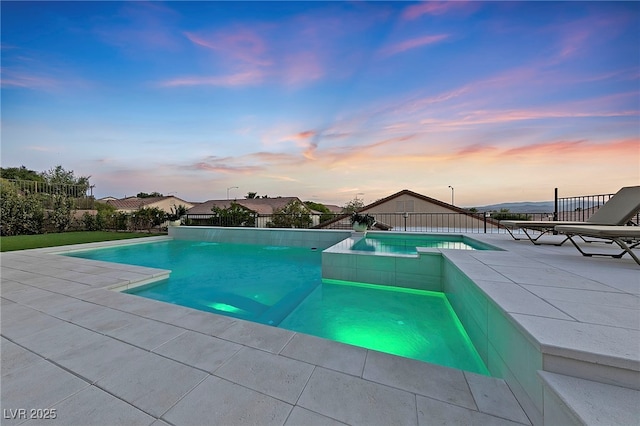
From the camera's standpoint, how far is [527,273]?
8.16ft

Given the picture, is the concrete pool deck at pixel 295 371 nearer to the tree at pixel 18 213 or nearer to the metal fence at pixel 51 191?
the tree at pixel 18 213

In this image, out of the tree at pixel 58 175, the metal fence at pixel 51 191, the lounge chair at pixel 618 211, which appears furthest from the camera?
the tree at pixel 58 175

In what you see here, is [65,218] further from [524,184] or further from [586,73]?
[524,184]

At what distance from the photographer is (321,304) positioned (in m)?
3.55

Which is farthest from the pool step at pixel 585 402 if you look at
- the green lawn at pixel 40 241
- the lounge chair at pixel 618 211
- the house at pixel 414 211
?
the house at pixel 414 211

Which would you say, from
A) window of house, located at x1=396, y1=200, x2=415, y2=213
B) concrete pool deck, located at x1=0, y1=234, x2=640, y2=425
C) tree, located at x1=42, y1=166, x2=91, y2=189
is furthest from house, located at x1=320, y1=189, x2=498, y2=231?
tree, located at x1=42, y1=166, x2=91, y2=189

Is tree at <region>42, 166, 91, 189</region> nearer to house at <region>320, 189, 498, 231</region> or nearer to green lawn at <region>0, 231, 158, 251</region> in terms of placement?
green lawn at <region>0, 231, 158, 251</region>

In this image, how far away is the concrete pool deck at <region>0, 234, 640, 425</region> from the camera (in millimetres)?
1073

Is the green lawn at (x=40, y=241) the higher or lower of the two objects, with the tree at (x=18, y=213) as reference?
lower

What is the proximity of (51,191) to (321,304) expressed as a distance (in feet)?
61.5

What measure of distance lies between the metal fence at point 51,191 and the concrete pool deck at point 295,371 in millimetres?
14077

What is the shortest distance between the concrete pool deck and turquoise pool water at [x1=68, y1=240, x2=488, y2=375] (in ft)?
2.57

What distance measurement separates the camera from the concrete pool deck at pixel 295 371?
42.3 inches

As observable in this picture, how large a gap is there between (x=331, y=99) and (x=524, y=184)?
8.87 metres
